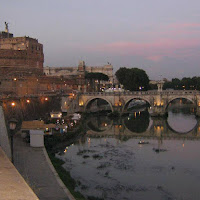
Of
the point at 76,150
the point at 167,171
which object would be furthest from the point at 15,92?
the point at 167,171

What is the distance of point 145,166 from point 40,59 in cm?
3914

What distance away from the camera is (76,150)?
27781 mm

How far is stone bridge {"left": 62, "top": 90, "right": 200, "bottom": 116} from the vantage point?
5181cm

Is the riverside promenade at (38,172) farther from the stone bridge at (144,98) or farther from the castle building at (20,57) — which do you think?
the stone bridge at (144,98)

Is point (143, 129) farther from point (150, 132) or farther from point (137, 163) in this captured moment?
point (137, 163)

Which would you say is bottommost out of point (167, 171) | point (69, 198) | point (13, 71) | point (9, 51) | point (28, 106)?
point (167, 171)

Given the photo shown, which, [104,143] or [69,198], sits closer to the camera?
[69,198]

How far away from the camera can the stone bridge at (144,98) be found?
51812mm

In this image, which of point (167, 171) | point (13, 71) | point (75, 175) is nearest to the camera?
point (75, 175)

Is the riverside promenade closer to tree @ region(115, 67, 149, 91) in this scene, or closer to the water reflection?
the water reflection

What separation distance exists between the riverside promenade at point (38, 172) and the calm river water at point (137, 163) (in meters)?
3.19

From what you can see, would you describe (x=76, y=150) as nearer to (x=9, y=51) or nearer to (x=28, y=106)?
(x=28, y=106)

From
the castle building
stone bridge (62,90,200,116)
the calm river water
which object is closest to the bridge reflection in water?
the calm river water

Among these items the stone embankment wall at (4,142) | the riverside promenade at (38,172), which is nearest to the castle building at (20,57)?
the riverside promenade at (38,172)
